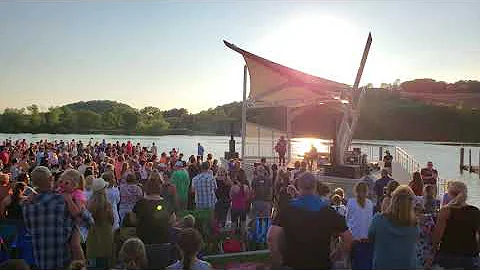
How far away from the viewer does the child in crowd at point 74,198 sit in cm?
434

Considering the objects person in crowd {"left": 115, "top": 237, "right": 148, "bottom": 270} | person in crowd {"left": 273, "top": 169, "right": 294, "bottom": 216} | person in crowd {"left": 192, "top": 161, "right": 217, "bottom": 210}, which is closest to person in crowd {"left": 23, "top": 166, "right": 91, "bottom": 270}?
person in crowd {"left": 115, "top": 237, "right": 148, "bottom": 270}

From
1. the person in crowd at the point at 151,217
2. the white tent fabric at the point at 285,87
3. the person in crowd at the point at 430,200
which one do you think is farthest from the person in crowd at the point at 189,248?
the white tent fabric at the point at 285,87

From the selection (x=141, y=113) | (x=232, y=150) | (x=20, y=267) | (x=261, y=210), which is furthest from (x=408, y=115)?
(x=20, y=267)

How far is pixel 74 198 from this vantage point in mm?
4469

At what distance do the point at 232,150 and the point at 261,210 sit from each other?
11764mm

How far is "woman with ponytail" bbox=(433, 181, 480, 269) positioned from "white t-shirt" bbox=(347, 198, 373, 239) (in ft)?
3.79

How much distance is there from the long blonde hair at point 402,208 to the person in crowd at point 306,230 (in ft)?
1.47

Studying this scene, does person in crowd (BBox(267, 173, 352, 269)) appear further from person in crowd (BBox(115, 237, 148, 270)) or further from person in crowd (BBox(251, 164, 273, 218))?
person in crowd (BBox(251, 164, 273, 218))

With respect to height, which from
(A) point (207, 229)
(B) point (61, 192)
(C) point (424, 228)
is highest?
(B) point (61, 192)

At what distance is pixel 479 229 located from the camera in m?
4.87

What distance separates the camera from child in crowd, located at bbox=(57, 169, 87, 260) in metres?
4.34

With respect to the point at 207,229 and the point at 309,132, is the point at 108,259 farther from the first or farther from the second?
the point at 309,132

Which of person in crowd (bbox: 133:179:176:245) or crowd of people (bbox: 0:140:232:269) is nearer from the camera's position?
crowd of people (bbox: 0:140:232:269)

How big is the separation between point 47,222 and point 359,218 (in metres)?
3.58
